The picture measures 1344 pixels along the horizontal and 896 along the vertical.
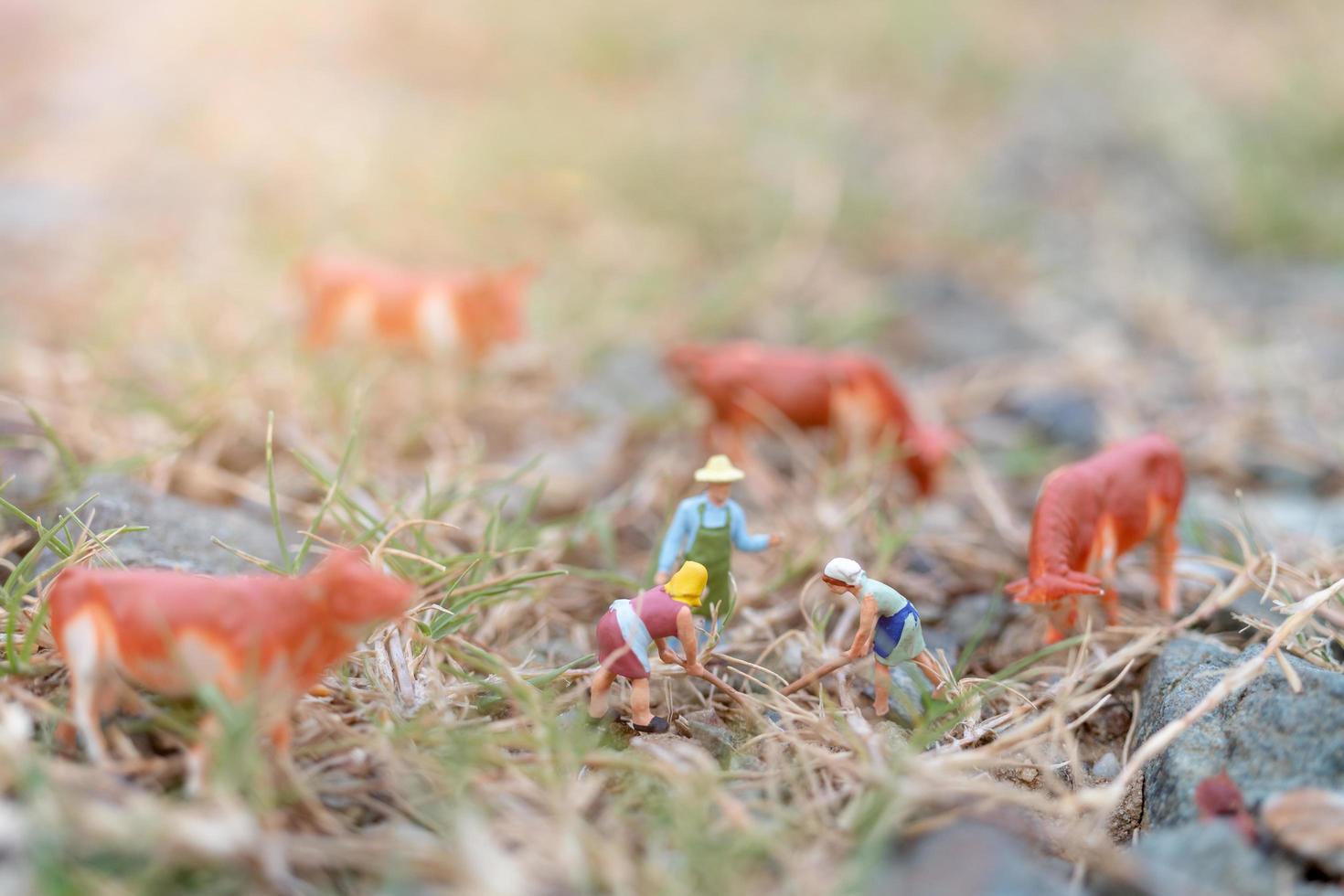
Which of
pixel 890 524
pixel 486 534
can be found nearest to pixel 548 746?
pixel 486 534

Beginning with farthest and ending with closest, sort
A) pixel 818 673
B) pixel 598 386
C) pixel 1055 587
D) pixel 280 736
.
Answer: pixel 598 386, pixel 1055 587, pixel 818 673, pixel 280 736

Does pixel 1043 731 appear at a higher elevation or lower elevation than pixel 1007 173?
lower

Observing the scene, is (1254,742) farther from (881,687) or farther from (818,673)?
(818,673)

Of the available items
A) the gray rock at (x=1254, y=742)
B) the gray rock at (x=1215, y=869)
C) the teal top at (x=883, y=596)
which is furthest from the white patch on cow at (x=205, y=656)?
the gray rock at (x=1254, y=742)

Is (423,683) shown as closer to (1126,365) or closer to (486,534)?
(486,534)

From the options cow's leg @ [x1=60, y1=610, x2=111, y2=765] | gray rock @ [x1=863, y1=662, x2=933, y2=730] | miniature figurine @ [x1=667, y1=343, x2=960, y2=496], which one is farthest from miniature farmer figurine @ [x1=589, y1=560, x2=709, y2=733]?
miniature figurine @ [x1=667, y1=343, x2=960, y2=496]

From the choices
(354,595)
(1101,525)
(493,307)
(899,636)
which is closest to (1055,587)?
(1101,525)
